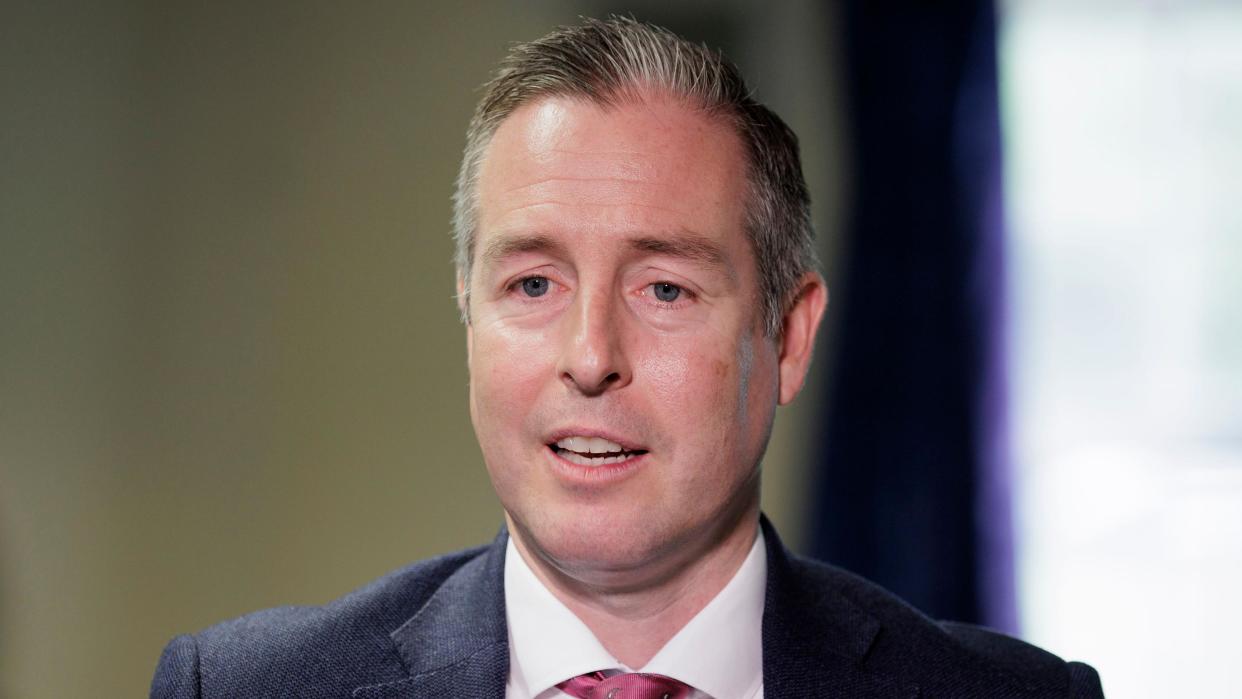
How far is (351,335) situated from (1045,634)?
2.26 metres

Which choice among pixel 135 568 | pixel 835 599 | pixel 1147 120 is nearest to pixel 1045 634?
pixel 1147 120

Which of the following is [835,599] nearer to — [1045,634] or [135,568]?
[1045,634]

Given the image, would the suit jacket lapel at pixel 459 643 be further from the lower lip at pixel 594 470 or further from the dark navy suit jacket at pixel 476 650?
the lower lip at pixel 594 470

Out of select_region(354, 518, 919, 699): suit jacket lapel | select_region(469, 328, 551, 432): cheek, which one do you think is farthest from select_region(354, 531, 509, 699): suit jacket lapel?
select_region(469, 328, 551, 432): cheek

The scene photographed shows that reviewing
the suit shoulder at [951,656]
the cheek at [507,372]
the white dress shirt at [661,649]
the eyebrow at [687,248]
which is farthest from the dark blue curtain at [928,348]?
the cheek at [507,372]

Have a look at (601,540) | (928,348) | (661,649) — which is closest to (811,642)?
(661,649)

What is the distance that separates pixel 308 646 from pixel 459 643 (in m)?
0.23

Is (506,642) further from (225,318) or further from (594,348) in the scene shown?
(225,318)

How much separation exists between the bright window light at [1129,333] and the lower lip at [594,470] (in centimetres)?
254

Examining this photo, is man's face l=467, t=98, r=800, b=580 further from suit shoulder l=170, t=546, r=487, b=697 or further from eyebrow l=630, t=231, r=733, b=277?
suit shoulder l=170, t=546, r=487, b=697

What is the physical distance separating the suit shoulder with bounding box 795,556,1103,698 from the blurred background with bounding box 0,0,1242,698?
1893mm

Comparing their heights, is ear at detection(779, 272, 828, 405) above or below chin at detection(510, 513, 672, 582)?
above

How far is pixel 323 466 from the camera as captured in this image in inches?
162

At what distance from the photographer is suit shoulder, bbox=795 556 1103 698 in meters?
2.13
